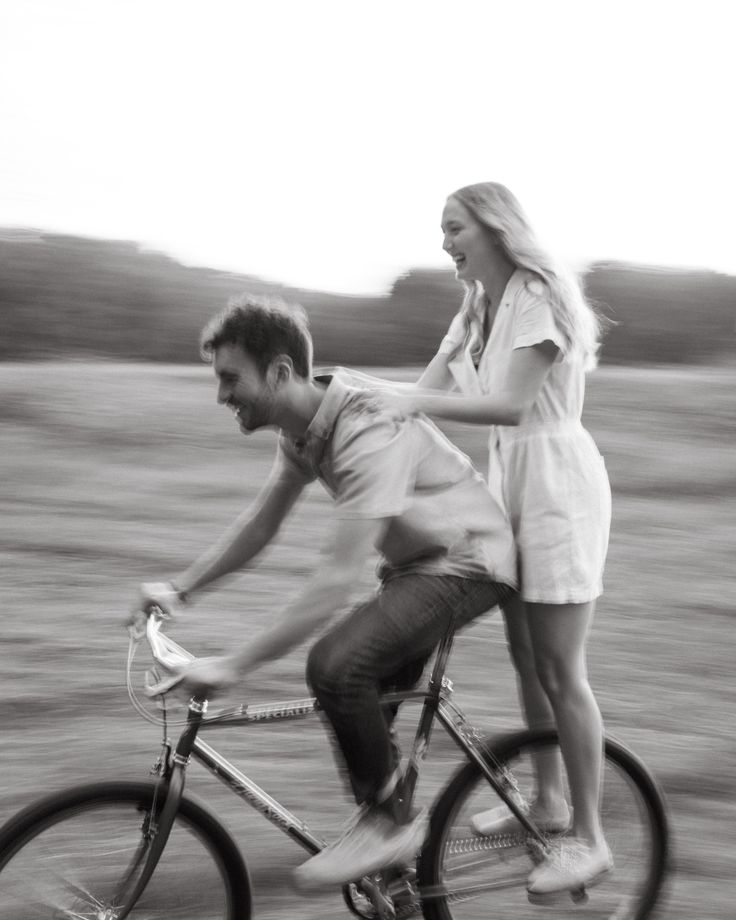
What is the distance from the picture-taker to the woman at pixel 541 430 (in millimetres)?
2969

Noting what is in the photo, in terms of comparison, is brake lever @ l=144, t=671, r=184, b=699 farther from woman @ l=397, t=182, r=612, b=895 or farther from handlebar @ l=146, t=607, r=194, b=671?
woman @ l=397, t=182, r=612, b=895

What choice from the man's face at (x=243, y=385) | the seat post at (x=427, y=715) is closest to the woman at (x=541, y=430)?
the seat post at (x=427, y=715)

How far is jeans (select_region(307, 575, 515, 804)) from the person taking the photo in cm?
282

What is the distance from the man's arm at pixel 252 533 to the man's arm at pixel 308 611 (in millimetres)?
382

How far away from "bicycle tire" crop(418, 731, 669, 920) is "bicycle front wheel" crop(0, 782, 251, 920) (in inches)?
20.7

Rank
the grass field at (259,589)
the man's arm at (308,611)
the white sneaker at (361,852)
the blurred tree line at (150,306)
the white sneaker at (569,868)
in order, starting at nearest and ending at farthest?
the man's arm at (308,611) → the white sneaker at (361,852) → the white sneaker at (569,868) → the grass field at (259,589) → the blurred tree line at (150,306)

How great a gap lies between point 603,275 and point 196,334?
390 cm

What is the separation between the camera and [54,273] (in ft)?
39.0

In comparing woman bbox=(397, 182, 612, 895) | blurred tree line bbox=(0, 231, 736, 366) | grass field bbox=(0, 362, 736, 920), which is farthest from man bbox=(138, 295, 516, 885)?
blurred tree line bbox=(0, 231, 736, 366)

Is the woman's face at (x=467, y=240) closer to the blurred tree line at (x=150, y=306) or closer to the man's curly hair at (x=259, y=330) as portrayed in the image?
the man's curly hair at (x=259, y=330)

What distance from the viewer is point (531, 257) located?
3.01m

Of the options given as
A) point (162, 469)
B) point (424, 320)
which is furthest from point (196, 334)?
point (162, 469)

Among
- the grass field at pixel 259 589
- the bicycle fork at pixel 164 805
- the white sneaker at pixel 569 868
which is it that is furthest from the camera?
the grass field at pixel 259 589

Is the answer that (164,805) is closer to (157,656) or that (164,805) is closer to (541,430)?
(157,656)
